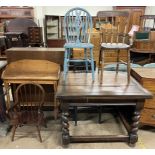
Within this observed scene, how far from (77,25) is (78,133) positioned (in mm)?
1432

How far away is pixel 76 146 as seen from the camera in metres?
2.24

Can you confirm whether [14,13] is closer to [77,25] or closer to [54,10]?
[54,10]

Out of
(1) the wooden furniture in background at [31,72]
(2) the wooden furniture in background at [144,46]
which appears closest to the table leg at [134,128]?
(1) the wooden furniture in background at [31,72]

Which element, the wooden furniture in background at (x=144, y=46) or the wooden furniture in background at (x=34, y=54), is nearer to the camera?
the wooden furniture in background at (x=34, y=54)

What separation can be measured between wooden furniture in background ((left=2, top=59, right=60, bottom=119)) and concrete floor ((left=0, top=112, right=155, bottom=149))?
36 centimetres

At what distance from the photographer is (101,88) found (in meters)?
2.14

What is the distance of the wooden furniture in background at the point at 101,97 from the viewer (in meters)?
1.98

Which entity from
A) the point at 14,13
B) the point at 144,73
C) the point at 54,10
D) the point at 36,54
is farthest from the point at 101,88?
the point at 54,10

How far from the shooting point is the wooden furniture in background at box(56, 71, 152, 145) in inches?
77.8

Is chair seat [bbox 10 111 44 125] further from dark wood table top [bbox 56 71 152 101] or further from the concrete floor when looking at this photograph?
dark wood table top [bbox 56 71 152 101]

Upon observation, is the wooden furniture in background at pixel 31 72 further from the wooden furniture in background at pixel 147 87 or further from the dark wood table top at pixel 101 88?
the wooden furniture in background at pixel 147 87

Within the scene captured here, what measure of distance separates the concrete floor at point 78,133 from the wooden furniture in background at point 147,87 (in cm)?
23

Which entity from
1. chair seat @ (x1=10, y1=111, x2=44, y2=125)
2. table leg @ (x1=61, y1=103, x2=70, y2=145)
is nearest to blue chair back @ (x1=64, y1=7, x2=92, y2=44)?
table leg @ (x1=61, y1=103, x2=70, y2=145)

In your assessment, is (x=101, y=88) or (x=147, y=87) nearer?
(x=101, y=88)
